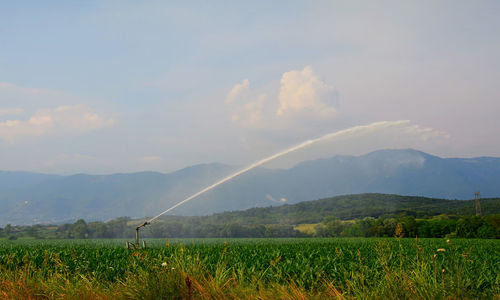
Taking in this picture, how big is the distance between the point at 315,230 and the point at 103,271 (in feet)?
232

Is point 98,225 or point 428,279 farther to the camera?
point 98,225

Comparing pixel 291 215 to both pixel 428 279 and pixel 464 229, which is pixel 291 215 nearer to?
pixel 464 229

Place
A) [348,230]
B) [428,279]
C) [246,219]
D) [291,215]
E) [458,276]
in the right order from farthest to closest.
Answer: [291,215], [246,219], [348,230], [428,279], [458,276]

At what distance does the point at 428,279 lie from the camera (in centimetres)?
877

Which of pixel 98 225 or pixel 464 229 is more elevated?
pixel 98 225

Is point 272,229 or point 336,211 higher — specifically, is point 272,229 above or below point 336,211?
above

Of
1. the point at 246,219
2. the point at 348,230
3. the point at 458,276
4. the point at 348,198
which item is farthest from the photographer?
the point at 348,198

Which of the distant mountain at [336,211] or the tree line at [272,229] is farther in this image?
the distant mountain at [336,211]

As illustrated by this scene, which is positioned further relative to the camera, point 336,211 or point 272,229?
point 336,211

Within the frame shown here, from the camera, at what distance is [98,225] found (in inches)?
Result: 2891

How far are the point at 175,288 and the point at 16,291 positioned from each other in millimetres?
4877

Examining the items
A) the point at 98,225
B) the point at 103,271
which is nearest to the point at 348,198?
the point at 98,225

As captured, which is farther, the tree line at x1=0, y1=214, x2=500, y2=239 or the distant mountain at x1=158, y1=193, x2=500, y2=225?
the distant mountain at x1=158, y1=193, x2=500, y2=225

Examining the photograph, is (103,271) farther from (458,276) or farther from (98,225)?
(98,225)
